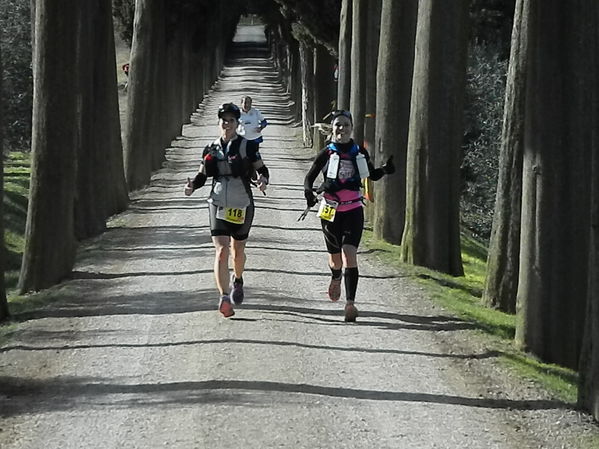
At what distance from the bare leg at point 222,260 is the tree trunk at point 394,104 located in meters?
7.51

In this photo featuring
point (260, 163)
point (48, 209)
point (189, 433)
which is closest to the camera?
point (189, 433)

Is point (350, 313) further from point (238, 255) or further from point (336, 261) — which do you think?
point (238, 255)

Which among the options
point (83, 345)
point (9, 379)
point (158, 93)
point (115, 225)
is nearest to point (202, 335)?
point (83, 345)

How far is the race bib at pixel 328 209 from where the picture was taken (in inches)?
509

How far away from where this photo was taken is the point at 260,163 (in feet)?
42.6

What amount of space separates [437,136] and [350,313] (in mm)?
4860

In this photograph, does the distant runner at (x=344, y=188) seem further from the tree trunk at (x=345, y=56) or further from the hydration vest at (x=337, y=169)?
the tree trunk at (x=345, y=56)

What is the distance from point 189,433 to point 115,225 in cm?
1480

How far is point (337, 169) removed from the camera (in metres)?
12.7

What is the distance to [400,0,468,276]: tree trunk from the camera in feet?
56.4

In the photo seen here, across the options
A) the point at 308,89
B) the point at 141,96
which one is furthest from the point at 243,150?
the point at 308,89

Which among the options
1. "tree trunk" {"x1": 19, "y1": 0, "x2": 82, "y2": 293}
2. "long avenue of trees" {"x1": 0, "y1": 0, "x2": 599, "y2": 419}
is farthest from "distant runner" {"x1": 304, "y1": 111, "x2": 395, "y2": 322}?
"tree trunk" {"x1": 19, "y1": 0, "x2": 82, "y2": 293}

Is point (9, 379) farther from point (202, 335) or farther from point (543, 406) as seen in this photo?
point (543, 406)

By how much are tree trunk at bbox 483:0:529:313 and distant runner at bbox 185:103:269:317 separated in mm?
3008
